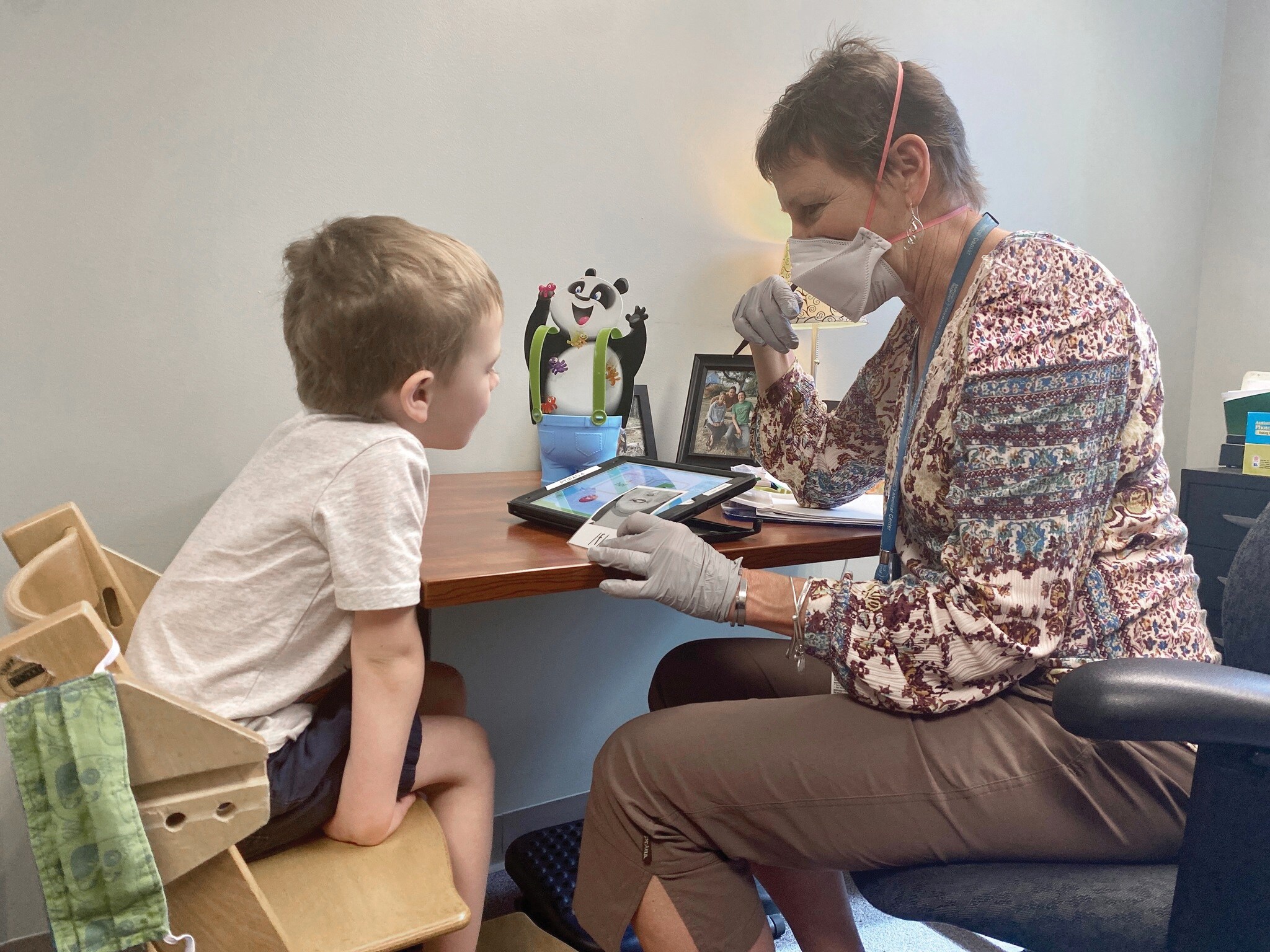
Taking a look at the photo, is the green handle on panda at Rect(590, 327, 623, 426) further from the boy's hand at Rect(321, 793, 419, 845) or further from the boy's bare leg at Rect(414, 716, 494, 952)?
the boy's hand at Rect(321, 793, 419, 845)

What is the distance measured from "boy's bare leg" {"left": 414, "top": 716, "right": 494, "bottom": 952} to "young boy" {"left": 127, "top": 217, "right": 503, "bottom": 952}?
0.09 ft

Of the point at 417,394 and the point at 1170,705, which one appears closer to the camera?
the point at 1170,705

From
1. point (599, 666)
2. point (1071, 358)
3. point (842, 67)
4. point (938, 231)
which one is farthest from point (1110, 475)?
point (599, 666)

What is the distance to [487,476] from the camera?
161 centimetres

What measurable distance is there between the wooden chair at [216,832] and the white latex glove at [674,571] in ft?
1.07

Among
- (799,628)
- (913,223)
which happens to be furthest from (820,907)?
(913,223)

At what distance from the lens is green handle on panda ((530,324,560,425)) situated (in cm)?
135

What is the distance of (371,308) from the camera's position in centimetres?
87

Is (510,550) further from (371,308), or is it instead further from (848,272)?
(848,272)

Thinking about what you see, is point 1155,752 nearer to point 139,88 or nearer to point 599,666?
point 599,666

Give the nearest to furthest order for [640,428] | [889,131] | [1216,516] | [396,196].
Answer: [889,131], [396,196], [640,428], [1216,516]

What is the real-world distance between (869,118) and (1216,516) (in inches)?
69.1

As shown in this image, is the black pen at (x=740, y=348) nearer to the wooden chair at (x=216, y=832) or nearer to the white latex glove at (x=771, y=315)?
the white latex glove at (x=771, y=315)

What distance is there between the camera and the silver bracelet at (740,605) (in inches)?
38.6
